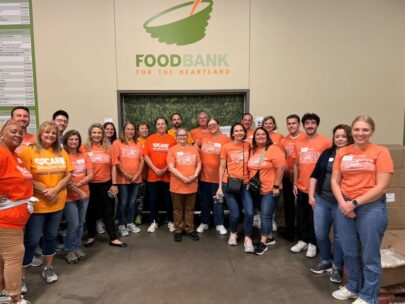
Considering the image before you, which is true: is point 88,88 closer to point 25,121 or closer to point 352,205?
point 25,121

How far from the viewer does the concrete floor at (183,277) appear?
2.39 m

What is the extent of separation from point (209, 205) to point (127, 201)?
1038 mm

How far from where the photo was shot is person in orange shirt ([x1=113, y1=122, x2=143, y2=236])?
3576 mm

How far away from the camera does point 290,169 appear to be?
11.4 feet

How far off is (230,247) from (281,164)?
3.59 feet

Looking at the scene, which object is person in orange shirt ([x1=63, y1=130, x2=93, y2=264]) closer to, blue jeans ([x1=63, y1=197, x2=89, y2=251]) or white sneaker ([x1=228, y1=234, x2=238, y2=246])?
blue jeans ([x1=63, y1=197, x2=89, y2=251])

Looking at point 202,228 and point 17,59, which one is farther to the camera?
point 17,59

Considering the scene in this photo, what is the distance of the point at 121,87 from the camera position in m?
4.25

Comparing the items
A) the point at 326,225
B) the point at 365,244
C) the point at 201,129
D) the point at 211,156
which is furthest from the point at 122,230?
the point at 365,244

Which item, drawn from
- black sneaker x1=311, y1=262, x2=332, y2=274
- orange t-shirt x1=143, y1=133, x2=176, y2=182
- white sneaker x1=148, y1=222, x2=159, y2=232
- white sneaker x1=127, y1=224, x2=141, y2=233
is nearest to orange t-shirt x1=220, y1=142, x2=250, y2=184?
orange t-shirt x1=143, y1=133, x2=176, y2=182

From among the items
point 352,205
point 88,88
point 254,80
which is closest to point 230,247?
point 352,205

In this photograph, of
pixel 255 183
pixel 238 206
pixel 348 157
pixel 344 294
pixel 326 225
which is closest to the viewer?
pixel 348 157

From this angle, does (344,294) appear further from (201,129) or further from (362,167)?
(201,129)

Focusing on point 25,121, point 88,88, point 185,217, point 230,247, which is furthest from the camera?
point 88,88
